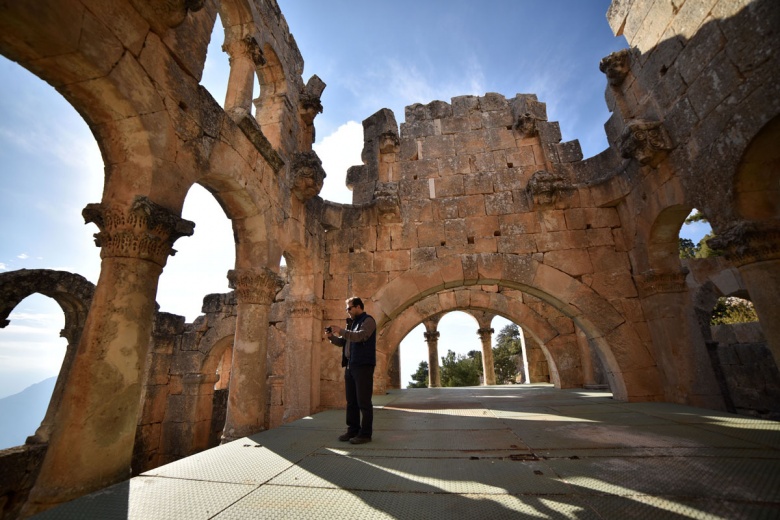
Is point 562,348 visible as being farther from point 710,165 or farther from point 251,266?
point 251,266

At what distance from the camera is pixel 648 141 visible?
4703 mm

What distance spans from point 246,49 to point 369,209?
10.5ft

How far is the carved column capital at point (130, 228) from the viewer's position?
2727 mm

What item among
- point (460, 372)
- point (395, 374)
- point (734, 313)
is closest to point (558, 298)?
point (395, 374)

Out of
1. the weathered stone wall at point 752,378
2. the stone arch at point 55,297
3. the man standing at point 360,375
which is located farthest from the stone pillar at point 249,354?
the weathered stone wall at point 752,378

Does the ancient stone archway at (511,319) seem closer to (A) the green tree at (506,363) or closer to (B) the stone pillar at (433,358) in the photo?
(B) the stone pillar at (433,358)

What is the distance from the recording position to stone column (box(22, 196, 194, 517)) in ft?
7.18

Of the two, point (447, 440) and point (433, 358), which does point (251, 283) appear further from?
point (433, 358)

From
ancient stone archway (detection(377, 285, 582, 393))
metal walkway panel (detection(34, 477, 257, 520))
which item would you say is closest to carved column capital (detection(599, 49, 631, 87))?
ancient stone archway (detection(377, 285, 582, 393))

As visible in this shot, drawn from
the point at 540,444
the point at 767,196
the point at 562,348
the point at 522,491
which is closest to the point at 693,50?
the point at 767,196

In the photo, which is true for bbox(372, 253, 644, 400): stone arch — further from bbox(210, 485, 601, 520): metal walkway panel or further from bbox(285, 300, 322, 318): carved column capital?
bbox(210, 485, 601, 520): metal walkway panel

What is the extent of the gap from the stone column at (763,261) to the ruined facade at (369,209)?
0.8 inches

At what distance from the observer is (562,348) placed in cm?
929

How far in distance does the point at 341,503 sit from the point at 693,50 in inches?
242
